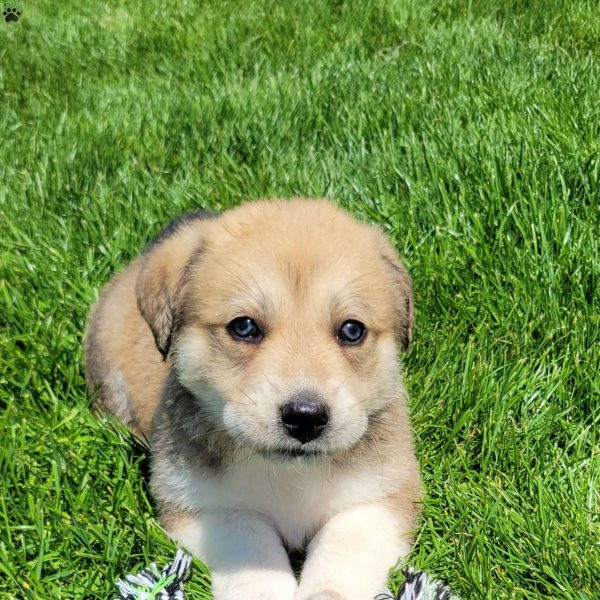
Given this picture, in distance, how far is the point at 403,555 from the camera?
318 cm

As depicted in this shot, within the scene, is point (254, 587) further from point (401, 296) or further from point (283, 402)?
point (401, 296)

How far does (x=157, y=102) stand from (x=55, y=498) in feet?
15.2

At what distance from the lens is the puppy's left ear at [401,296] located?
3469 mm

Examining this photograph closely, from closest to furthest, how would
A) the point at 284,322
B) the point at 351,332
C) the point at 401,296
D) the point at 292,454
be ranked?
1. the point at 292,454
2. the point at 284,322
3. the point at 351,332
4. the point at 401,296

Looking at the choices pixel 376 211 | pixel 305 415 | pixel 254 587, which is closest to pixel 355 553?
pixel 254 587

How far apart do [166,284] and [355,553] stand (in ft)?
4.25

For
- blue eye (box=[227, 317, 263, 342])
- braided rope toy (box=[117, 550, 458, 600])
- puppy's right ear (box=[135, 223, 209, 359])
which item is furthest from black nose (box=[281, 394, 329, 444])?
puppy's right ear (box=[135, 223, 209, 359])

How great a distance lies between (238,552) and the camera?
10.3 feet

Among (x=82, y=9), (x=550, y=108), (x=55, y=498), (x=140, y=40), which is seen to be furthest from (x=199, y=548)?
(x=82, y=9)

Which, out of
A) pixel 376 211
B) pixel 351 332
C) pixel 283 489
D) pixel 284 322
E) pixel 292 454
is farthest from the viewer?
pixel 376 211

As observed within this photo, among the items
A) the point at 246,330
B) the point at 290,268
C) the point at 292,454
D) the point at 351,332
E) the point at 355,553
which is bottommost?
the point at 355,553

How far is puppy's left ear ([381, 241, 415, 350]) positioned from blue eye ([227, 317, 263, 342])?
2.14 ft

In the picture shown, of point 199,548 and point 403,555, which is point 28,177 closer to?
point 199,548

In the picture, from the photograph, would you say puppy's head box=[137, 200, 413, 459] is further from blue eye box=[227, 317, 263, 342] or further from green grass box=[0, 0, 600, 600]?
green grass box=[0, 0, 600, 600]
